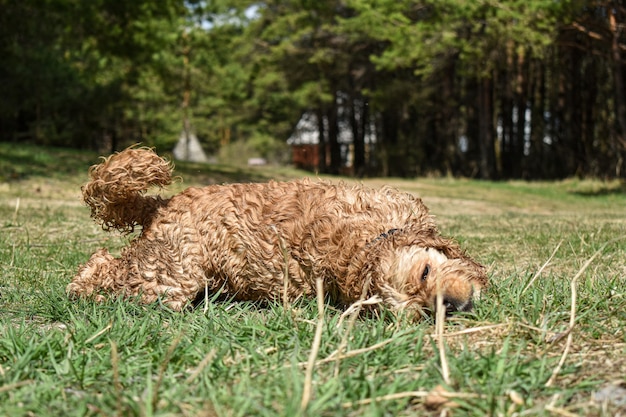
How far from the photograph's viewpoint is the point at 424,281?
3.14 meters

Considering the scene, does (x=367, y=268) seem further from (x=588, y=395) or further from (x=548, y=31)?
(x=548, y=31)

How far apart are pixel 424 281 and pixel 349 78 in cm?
3308

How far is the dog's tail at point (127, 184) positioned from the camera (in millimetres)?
3932

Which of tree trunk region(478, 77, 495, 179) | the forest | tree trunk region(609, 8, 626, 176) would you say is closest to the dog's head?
the forest

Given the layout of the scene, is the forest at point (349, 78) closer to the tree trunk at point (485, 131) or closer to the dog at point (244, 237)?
the tree trunk at point (485, 131)

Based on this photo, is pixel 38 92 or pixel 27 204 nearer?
pixel 27 204

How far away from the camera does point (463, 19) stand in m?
23.4

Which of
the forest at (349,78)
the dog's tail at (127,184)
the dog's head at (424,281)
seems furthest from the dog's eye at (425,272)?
the forest at (349,78)

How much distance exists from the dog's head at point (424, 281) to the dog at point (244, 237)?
0.07 meters

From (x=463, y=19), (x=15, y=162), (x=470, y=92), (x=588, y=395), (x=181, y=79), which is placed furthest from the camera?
(x=181, y=79)

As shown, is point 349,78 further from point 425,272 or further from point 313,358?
point 313,358

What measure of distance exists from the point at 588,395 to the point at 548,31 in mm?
19647

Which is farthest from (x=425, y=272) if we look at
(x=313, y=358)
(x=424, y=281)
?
(x=313, y=358)

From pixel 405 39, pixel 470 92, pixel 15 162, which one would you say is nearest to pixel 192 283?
pixel 15 162
